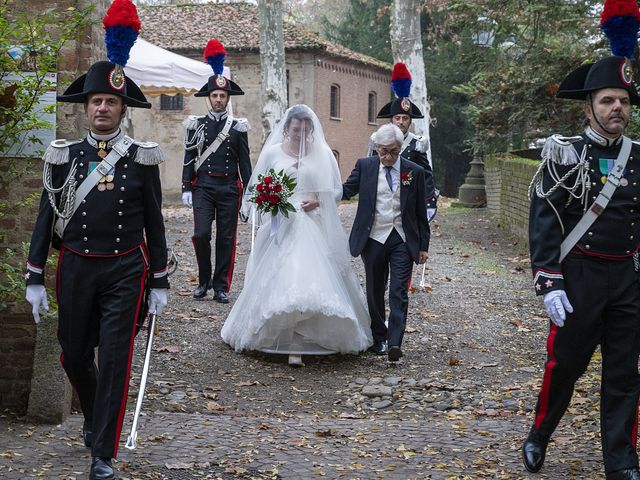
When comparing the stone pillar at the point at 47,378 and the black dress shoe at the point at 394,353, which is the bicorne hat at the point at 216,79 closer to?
the black dress shoe at the point at 394,353

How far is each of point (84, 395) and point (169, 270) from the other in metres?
0.89

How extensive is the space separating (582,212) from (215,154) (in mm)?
6631

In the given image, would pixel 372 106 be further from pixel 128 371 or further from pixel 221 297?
pixel 128 371

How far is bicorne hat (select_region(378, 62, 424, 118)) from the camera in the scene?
36.6ft

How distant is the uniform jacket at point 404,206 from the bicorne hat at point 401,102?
6.56 ft

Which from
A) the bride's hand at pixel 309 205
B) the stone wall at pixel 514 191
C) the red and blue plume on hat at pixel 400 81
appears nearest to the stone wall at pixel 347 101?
the stone wall at pixel 514 191

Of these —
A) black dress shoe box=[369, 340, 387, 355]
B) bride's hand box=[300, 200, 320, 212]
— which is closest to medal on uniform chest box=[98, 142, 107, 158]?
bride's hand box=[300, 200, 320, 212]

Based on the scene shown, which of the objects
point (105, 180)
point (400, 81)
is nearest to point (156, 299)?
point (105, 180)

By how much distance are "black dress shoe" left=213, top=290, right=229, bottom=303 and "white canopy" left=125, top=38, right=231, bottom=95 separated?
24.6 feet

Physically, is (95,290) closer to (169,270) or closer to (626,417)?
(169,270)

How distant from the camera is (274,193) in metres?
8.83

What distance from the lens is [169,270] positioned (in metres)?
5.94

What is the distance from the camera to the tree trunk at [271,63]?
890 inches

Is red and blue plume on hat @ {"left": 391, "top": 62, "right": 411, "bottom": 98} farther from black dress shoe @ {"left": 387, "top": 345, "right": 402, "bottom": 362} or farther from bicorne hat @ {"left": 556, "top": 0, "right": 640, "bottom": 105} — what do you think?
bicorne hat @ {"left": 556, "top": 0, "right": 640, "bottom": 105}
